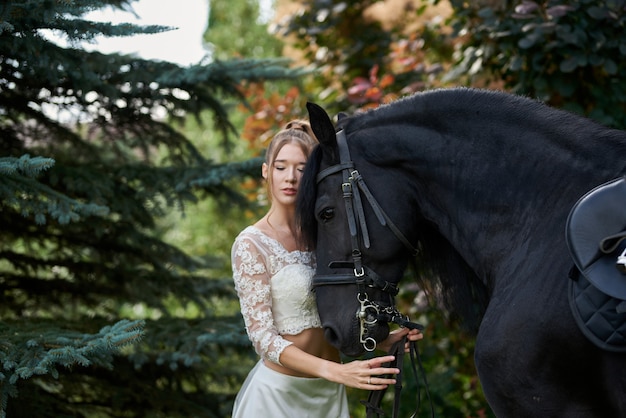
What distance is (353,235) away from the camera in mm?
2480

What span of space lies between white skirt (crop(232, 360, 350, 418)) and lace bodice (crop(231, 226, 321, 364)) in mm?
121

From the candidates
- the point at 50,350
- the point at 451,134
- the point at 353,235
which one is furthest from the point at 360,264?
the point at 50,350

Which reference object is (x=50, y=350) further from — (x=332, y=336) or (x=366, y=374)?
(x=366, y=374)

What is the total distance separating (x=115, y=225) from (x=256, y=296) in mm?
2014

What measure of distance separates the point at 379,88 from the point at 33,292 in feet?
9.27

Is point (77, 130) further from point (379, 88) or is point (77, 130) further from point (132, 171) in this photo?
point (379, 88)

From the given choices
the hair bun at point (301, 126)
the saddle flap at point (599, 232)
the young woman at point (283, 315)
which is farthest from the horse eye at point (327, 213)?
the saddle flap at point (599, 232)

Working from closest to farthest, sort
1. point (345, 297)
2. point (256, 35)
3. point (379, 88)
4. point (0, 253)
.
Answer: point (345, 297) < point (0, 253) < point (379, 88) < point (256, 35)

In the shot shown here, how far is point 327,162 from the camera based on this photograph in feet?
8.54

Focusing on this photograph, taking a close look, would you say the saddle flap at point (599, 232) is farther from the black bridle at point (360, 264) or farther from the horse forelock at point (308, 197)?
the horse forelock at point (308, 197)

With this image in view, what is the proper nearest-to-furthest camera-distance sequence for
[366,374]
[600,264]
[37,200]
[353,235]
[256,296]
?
1. [600,264]
2. [366,374]
3. [353,235]
4. [256,296]
5. [37,200]

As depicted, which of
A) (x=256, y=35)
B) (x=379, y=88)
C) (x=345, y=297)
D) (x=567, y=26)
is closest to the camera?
(x=345, y=297)

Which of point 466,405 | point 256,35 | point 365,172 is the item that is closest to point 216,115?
point 365,172

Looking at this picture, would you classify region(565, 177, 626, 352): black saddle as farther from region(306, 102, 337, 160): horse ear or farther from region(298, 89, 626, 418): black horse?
region(306, 102, 337, 160): horse ear
